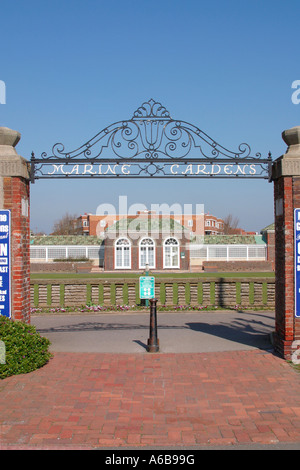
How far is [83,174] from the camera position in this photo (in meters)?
7.71

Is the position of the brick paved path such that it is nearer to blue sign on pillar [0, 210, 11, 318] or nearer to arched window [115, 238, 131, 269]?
blue sign on pillar [0, 210, 11, 318]

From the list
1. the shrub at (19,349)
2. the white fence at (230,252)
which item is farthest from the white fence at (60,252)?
the shrub at (19,349)

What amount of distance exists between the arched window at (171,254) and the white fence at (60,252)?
27.4 ft

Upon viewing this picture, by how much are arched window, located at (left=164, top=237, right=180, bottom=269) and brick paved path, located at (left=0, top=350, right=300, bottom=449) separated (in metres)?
30.3

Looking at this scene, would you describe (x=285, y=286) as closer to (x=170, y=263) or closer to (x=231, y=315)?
(x=231, y=315)

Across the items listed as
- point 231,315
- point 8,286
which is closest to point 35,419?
point 8,286

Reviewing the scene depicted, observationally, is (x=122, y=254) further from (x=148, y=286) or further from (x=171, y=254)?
(x=148, y=286)

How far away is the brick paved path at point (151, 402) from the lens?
428 centimetres

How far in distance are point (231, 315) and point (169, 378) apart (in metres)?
5.86

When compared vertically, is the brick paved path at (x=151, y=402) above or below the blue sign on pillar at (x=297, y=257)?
below

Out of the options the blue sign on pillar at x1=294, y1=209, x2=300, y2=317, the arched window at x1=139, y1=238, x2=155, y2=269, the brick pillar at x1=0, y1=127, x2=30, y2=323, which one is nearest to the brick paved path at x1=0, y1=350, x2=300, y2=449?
the blue sign on pillar at x1=294, y1=209, x2=300, y2=317

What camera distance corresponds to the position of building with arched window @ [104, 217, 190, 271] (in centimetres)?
3725

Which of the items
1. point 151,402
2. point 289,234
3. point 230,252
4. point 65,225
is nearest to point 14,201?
point 151,402

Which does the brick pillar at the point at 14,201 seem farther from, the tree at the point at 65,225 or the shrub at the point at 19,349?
the tree at the point at 65,225
